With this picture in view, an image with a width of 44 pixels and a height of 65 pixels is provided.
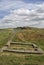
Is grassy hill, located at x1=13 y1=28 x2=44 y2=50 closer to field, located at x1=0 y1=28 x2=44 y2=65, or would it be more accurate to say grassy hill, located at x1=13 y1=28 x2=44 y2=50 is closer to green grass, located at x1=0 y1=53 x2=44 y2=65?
field, located at x1=0 y1=28 x2=44 y2=65

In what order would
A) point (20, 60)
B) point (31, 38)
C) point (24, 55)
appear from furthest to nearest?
point (31, 38)
point (24, 55)
point (20, 60)

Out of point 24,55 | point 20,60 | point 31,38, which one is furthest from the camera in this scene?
point 31,38

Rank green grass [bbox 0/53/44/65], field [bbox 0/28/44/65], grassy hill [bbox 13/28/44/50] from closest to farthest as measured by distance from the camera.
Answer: green grass [bbox 0/53/44/65], field [bbox 0/28/44/65], grassy hill [bbox 13/28/44/50]

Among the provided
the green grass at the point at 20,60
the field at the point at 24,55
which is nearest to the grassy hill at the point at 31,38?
the field at the point at 24,55

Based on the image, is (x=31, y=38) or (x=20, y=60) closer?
(x=20, y=60)

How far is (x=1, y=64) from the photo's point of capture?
1766 centimetres

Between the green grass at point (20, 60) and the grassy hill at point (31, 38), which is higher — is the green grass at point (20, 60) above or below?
below

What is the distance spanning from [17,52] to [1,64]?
9669 millimetres

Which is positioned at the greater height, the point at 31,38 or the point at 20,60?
the point at 31,38

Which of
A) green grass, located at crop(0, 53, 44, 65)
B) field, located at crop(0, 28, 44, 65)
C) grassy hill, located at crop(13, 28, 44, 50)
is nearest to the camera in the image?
green grass, located at crop(0, 53, 44, 65)

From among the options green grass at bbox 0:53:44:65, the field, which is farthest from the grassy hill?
green grass at bbox 0:53:44:65

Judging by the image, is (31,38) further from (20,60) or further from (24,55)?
(20,60)

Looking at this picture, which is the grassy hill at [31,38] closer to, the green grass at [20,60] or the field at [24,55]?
the field at [24,55]

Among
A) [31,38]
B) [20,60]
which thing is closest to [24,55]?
[20,60]
